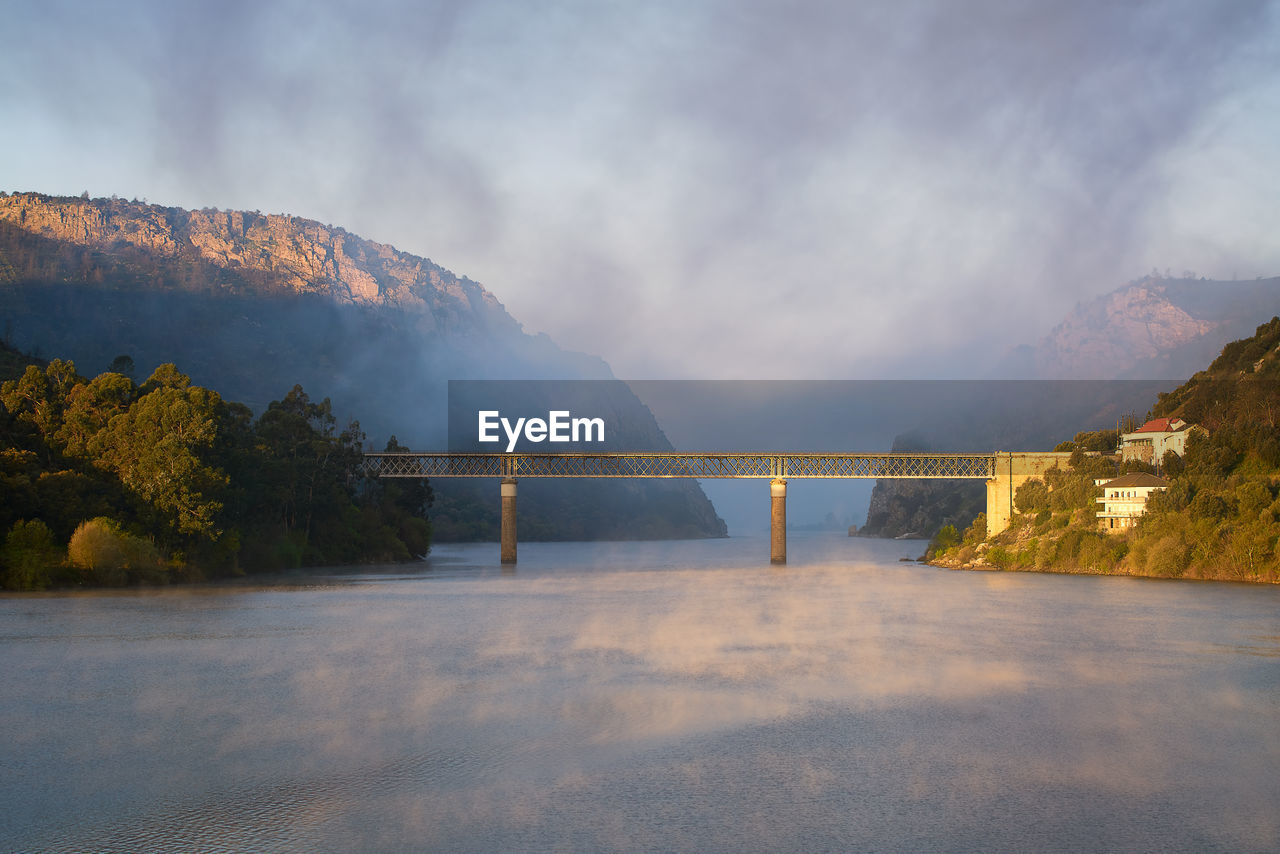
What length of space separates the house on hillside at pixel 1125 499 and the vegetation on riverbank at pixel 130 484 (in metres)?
69.8

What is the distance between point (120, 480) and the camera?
68.4m

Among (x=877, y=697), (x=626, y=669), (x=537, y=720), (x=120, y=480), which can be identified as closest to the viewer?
(x=537, y=720)

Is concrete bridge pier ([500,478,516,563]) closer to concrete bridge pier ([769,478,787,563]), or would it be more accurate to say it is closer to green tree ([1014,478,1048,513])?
concrete bridge pier ([769,478,787,563])

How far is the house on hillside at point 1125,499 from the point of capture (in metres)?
85.1

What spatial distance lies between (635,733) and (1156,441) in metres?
91.6

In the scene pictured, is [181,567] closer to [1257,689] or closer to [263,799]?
[263,799]

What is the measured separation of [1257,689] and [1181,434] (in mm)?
75516

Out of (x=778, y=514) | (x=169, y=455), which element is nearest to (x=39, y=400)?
(x=169, y=455)

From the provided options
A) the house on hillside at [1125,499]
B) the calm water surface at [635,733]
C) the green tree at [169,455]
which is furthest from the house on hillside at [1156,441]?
the green tree at [169,455]

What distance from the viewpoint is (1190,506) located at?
3164 inches

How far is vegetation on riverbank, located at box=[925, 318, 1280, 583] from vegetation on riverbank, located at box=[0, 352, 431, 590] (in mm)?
66658

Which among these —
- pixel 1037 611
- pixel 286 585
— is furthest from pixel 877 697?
pixel 286 585

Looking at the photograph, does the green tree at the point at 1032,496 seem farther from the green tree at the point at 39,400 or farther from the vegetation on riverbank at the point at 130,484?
the green tree at the point at 39,400

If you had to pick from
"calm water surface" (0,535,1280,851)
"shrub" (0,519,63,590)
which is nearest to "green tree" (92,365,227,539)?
"shrub" (0,519,63,590)
